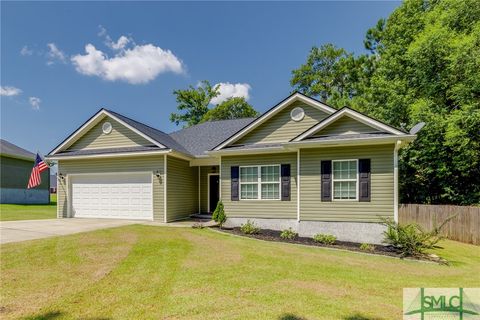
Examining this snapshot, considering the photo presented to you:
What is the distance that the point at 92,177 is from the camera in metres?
14.3

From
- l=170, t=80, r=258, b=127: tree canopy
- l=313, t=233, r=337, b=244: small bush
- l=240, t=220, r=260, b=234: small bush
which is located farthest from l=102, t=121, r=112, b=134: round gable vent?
l=170, t=80, r=258, b=127: tree canopy

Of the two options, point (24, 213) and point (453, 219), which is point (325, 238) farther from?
point (24, 213)

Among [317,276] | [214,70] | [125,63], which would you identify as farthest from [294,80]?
[317,276]

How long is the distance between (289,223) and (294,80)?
24438 mm

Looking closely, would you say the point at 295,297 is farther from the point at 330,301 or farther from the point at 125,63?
the point at 125,63

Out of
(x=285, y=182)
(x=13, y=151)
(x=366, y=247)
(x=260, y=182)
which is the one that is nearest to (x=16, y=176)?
(x=13, y=151)

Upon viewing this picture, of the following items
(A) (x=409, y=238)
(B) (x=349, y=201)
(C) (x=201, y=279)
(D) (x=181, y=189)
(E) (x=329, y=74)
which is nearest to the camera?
(C) (x=201, y=279)

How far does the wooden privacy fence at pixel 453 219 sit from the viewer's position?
10664 mm

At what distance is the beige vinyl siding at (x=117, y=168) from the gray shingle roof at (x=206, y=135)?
2.52 meters

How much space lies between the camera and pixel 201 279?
209 inches

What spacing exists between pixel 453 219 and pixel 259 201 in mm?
8273

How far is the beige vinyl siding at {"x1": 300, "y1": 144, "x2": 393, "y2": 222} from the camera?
9308mm

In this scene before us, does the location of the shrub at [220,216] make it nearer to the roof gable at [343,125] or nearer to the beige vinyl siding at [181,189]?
the beige vinyl siding at [181,189]

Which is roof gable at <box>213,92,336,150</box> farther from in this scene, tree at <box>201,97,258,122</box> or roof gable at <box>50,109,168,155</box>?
tree at <box>201,97,258,122</box>
